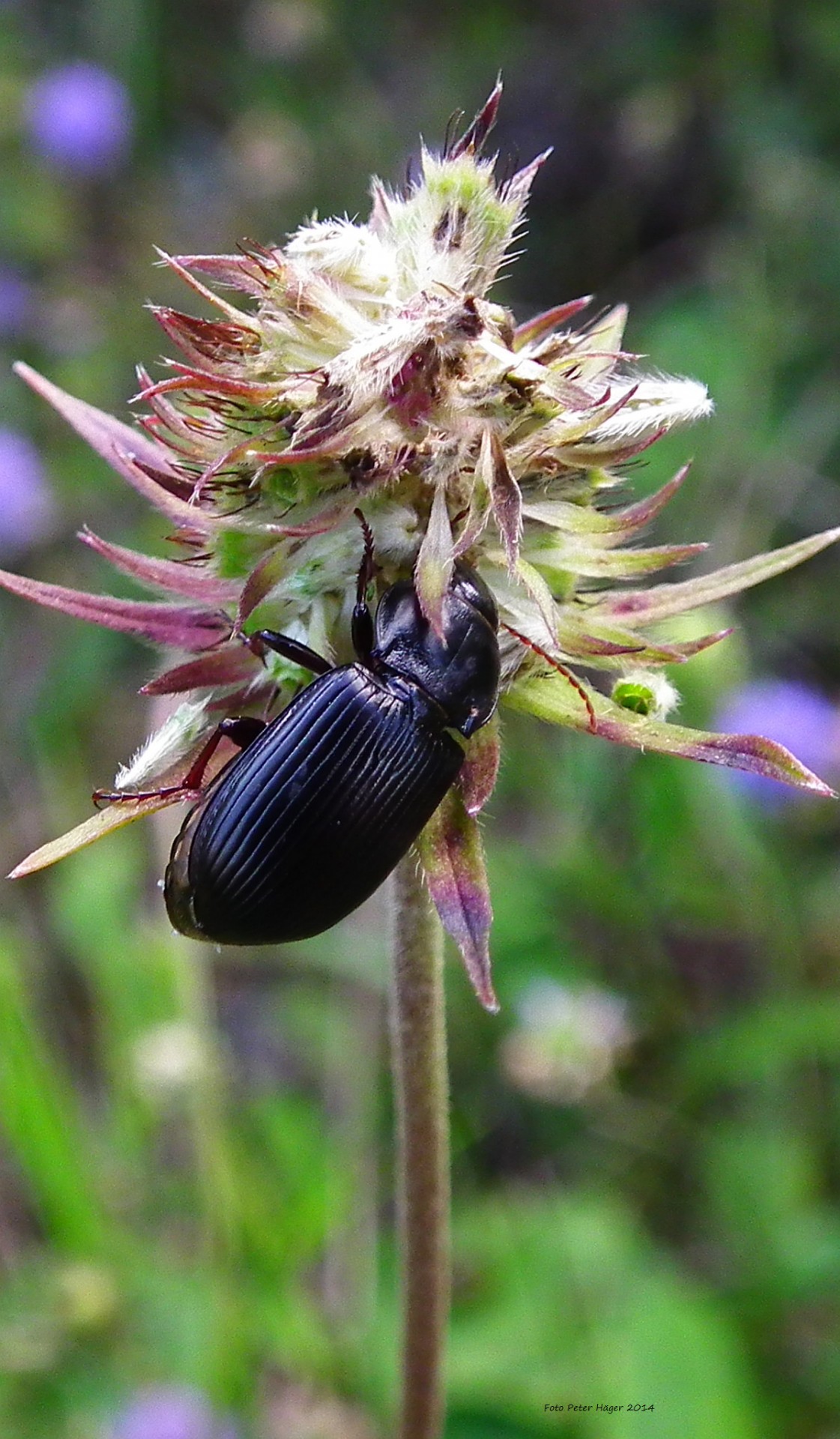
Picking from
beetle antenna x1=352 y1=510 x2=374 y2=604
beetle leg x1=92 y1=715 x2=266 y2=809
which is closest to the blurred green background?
beetle antenna x1=352 y1=510 x2=374 y2=604

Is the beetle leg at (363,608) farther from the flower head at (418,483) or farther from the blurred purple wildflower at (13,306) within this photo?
the blurred purple wildflower at (13,306)

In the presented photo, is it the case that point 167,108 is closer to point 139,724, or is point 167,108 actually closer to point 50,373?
point 50,373

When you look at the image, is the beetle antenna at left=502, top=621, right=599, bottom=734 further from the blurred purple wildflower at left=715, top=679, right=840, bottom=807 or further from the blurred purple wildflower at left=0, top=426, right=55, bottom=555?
the blurred purple wildflower at left=0, top=426, right=55, bottom=555

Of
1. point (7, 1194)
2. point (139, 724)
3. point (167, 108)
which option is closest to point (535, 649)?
point (7, 1194)

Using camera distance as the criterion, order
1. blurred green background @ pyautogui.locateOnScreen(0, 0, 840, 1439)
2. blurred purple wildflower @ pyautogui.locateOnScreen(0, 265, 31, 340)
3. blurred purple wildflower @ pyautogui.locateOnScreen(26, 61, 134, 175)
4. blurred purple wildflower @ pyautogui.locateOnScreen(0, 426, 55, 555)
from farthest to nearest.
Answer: blurred purple wildflower @ pyautogui.locateOnScreen(26, 61, 134, 175), blurred purple wildflower @ pyautogui.locateOnScreen(0, 265, 31, 340), blurred purple wildflower @ pyautogui.locateOnScreen(0, 426, 55, 555), blurred green background @ pyautogui.locateOnScreen(0, 0, 840, 1439)

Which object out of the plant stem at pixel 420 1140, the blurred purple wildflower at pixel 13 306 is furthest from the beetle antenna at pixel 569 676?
the blurred purple wildflower at pixel 13 306
